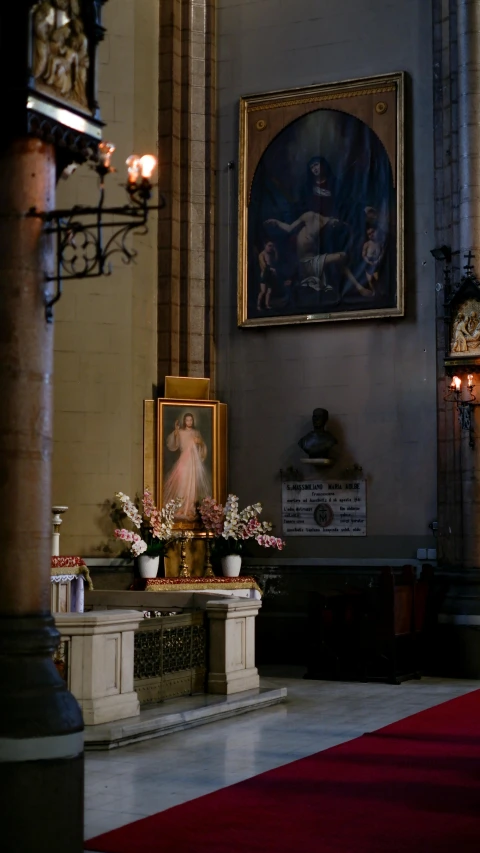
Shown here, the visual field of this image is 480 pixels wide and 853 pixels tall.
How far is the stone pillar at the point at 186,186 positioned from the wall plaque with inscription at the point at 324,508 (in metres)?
1.95

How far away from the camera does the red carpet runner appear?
19.1 feet

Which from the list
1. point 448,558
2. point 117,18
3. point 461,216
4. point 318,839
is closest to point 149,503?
point 448,558

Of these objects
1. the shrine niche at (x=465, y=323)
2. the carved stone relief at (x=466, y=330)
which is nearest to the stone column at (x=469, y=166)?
the shrine niche at (x=465, y=323)

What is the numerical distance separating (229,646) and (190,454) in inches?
166

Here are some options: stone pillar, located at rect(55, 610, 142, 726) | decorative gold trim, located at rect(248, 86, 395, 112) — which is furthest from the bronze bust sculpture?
stone pillar, located at rect(55, 610, 142, 726)

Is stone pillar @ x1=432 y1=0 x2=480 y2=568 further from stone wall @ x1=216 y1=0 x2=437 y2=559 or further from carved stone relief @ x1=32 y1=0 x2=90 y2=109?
carved stone relief @ x1=32 y1=0 x2=90 y2=109

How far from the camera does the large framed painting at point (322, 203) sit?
1409cm

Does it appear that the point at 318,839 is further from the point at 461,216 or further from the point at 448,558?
the point at 461,216

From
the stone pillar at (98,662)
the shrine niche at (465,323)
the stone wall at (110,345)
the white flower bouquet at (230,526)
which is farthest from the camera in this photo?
the white flower bouquet at (230,526)

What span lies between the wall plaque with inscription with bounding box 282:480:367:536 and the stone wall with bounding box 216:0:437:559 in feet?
0.37

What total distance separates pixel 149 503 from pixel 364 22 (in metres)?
6.45

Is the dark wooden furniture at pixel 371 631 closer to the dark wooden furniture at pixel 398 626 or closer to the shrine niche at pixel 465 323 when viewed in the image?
the dark wooden furniture at pixel 398 626

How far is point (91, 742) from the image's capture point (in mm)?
8289

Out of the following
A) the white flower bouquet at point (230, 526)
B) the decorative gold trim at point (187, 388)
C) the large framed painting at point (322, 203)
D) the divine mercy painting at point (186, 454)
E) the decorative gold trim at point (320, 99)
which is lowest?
the white flower bouquet at point (230, 526)
